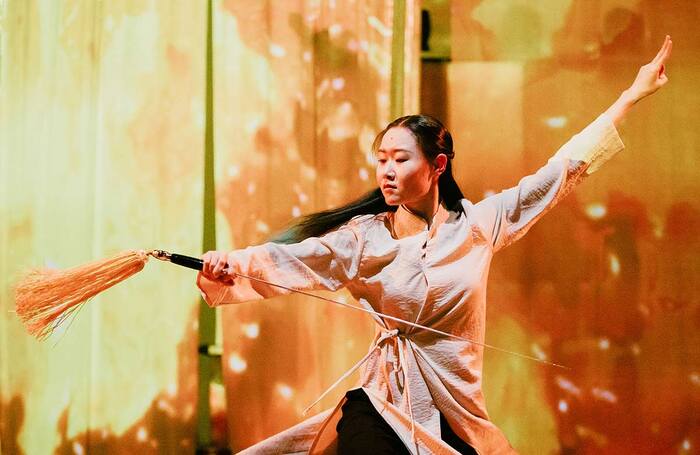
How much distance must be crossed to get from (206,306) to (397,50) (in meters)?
1.05

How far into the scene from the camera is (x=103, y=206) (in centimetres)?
258

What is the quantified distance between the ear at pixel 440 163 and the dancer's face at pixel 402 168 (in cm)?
3

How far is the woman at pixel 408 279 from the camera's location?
1.77 m

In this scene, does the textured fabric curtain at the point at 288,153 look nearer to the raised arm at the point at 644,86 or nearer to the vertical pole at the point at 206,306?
the vertical pole at the point at 206,306

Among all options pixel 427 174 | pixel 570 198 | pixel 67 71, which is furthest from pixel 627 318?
pixel 67 71

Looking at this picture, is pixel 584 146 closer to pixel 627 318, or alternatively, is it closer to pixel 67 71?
pixel 627 318

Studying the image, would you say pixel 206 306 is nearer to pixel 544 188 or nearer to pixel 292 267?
pixel 292 267

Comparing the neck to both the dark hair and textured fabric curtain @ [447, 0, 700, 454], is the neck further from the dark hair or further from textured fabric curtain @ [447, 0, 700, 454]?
textured fabric curtain @ [447, 0, 700, 454]

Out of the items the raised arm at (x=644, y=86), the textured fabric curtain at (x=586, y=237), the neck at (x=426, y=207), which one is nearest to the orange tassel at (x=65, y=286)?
the neck at (x=426, y=207)

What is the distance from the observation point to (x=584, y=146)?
2.00 m

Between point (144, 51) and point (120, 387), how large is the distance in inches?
42.2

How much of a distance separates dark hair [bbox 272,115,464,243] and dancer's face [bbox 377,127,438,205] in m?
0.02

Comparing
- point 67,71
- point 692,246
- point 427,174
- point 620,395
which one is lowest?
point 620,395

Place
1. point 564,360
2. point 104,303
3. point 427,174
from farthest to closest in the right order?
point 564,360 → point 104,303 → point 427,174
